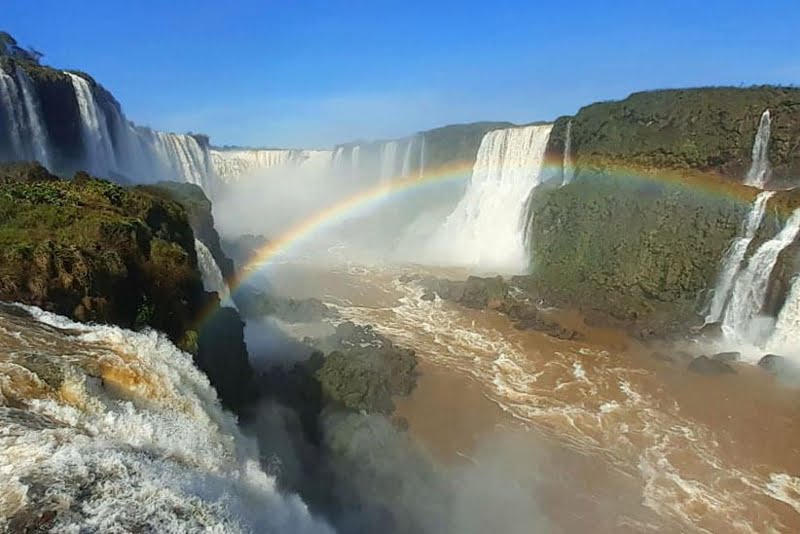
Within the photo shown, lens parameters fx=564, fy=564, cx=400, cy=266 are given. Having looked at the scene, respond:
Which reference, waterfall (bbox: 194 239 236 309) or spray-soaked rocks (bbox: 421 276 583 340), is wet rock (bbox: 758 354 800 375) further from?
waterfall (bbox: 194 239 236 309)

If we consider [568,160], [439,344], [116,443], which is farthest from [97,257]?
[568,160]

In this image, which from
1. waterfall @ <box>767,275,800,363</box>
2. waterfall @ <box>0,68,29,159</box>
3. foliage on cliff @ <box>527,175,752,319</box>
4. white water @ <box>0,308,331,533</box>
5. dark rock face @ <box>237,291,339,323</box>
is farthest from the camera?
waterfall @ <box>0,68,29,159</box>

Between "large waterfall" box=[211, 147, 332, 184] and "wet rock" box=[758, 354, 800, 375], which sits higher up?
"wet rock" box=[758, 354, 800, 375]

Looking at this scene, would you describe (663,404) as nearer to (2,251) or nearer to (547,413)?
(547,413)

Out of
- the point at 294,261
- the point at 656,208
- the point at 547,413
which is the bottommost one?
→ the point at 294,261

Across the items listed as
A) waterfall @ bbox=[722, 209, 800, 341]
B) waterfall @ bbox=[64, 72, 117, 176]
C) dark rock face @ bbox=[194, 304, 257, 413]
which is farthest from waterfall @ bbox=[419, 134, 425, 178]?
dark rock face @ bbox=[194, 304, 257, 413]

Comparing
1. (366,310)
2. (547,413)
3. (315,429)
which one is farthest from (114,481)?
(366,310)
